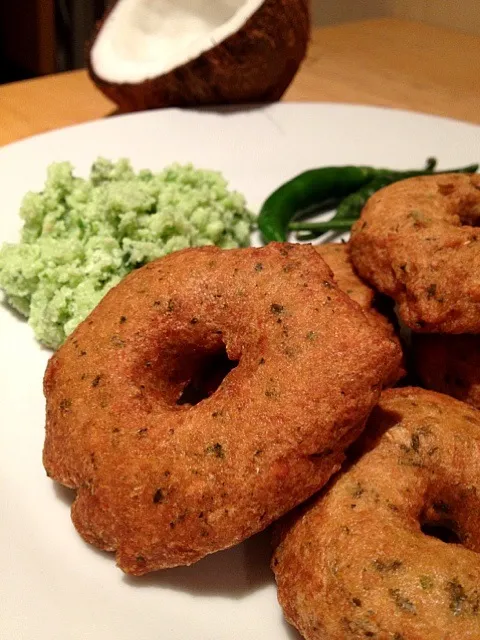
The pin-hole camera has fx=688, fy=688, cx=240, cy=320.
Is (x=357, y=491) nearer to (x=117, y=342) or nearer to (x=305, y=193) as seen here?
(x=117, y=342)

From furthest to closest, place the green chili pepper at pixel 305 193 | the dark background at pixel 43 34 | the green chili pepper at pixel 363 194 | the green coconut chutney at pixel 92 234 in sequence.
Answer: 1. the dark background at pixel 43 34
2. the green chili pepper at pixel 363 194
3. the green chili pepper at pixel 305 193
4. the green coconut chutney at pixel 92 234

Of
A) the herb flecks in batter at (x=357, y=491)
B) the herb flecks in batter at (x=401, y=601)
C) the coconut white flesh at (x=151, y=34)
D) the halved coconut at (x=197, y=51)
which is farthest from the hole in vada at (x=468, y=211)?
the coconut white flesh at (x=151, y=34)

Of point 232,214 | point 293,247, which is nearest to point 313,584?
point 293,247

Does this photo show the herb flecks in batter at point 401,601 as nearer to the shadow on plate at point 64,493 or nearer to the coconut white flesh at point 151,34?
the shadow on plate at point 64,493

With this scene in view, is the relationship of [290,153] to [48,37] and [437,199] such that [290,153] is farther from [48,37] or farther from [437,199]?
[48,37]

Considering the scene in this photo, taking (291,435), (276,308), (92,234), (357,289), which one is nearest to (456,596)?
(291,435)

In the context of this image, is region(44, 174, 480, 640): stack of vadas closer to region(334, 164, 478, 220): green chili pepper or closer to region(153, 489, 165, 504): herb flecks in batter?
region(153, 489, 165, 504): herb flecks in batter

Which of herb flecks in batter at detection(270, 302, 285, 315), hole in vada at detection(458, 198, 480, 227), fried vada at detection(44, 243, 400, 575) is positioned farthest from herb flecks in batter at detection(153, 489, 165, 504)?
hole in vada at detection(458, 198, 480, 227)
